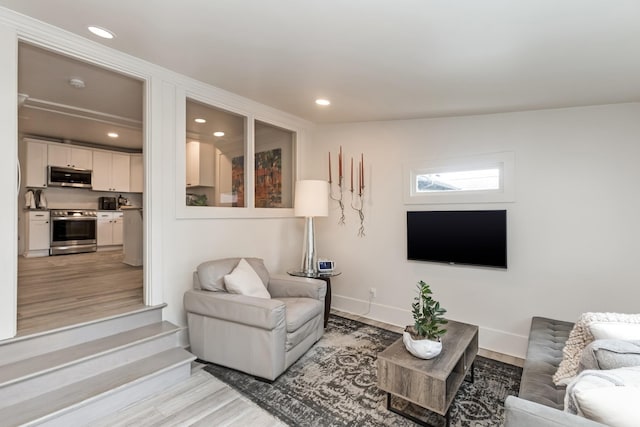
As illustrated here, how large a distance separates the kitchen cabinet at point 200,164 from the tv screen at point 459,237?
7.44 feet

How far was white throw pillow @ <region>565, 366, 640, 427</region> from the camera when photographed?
895mm

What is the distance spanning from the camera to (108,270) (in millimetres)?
4598

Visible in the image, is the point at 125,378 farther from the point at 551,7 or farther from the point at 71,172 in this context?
the point at 71,172

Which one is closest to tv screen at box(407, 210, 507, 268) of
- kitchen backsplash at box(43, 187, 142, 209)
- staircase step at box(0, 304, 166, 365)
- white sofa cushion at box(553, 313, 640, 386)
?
white sofa cushion at box(553, 313, 640, 386)

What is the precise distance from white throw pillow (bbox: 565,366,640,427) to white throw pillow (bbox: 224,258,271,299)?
2215mm

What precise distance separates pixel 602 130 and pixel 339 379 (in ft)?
10.0

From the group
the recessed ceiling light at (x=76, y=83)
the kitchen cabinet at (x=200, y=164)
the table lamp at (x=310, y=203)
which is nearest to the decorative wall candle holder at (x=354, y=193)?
the table lamp at (x=310, y=203)

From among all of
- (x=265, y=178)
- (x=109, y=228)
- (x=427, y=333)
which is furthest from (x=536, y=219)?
(x=109, y=228)

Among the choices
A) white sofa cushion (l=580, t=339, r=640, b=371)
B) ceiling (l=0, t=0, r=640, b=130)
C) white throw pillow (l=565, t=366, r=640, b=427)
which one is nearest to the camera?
white throw pillow (l=565, t=366, r=640, b=427)

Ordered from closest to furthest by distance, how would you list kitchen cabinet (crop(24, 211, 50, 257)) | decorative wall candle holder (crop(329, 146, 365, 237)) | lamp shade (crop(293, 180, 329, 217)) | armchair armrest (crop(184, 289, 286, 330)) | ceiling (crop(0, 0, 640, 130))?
1. ceiling (crop(0, 0, 640, 130))
2. armchair armrest (crop(184, 289, 286, 330))
3. lamp shade (crop(293, 180, 329, 217))
4. decorative wall candle holder (crop(329, 146, 365, 237))
5. kitchen cabinet (crop(24, 211, 50, 257))

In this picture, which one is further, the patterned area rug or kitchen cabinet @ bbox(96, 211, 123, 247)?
kitchen cabinet @ bbox(96, 211, 123, 247)

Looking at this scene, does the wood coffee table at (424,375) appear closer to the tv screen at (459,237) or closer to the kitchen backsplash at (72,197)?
the tv screen at (459,237)

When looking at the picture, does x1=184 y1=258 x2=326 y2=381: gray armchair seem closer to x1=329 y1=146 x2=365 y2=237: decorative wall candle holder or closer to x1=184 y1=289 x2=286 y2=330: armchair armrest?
x1=184 y1=289 x2=286 y2=330: armchair armrest

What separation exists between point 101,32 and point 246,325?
238 cm
